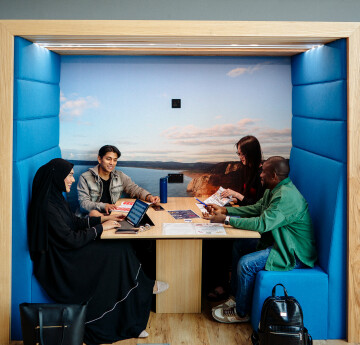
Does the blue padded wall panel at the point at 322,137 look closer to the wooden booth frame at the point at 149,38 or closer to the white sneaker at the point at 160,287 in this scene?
the wooden booth frame at the point at 149,38

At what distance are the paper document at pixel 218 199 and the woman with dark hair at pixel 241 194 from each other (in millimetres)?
42

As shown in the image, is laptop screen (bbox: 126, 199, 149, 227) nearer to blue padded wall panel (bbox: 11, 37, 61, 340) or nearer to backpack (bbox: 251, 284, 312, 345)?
blue padded wall panel (bbox: 11, 37, 61, 340)

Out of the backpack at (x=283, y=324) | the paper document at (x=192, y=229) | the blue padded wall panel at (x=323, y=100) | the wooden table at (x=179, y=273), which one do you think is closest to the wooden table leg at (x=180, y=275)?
the wooden table at (x=179, y=273)

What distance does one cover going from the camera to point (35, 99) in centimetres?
383

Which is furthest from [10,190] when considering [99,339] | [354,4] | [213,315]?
[354,4]

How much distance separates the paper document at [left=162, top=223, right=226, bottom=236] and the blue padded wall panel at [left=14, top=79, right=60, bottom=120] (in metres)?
1.33

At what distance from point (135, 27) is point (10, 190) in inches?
55.3

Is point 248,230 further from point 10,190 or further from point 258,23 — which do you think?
point 10,190

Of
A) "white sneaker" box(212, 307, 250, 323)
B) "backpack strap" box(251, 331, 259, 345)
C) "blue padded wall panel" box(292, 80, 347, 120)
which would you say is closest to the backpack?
"backpack strap" box(251, 331, 259, 345)

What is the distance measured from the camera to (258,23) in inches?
131

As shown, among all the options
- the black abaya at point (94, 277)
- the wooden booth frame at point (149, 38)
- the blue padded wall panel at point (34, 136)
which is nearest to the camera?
the wooden booth frame at point (149, 38)

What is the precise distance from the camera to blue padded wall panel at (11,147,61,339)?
3.42m

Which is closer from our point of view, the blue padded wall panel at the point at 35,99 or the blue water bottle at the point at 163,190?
the blue padded wall panel at the point at 35,99

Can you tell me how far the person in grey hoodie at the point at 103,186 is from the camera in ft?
14.6
